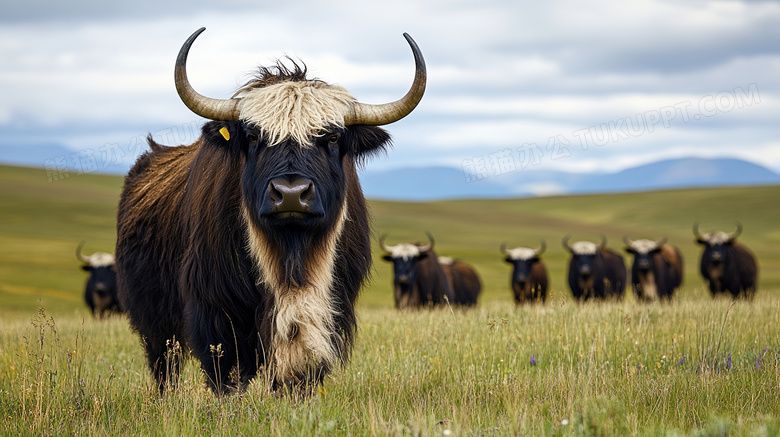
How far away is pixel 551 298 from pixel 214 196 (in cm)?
308

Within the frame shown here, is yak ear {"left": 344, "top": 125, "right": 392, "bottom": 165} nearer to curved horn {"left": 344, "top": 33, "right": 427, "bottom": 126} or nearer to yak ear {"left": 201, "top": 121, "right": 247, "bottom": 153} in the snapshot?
curved horn {"left": 344, "top": 33, "right": 427, "bottom": 126}

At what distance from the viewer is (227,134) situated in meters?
5.41

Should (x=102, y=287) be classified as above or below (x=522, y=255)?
below

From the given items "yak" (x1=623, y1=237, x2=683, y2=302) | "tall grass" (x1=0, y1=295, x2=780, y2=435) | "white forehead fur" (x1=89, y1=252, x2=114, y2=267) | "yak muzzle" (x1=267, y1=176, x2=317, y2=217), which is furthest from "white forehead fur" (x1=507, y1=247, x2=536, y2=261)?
A: "yak muzzle" (x1=267, y1=176, x2=317, y2=217)

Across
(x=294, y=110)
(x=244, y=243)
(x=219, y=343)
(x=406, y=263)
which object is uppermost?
(x=294, y=110)

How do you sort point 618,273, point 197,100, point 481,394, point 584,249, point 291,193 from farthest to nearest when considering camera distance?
1. point 618,273
2. point 584,249
3. point 197,100
4. point 481,394
5. point 291,193

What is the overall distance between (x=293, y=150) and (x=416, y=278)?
14151 millimetres

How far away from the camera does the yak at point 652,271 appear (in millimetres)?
21516

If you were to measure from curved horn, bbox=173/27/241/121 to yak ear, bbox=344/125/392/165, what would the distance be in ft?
2.76

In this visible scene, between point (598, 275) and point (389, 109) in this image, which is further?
point (598, 275)

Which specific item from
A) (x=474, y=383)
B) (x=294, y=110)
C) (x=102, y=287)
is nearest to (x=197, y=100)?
(x=294, y=110)

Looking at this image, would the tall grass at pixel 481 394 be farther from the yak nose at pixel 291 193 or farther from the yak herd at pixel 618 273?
the yak herd at pixel 618 273

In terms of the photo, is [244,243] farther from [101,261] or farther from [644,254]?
[101,261]

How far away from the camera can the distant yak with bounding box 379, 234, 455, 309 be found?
18.6 metres
